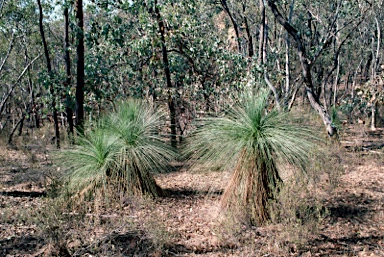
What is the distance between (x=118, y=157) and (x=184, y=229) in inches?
49.4

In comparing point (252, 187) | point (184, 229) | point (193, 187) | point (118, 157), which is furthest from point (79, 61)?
point (252, 187)

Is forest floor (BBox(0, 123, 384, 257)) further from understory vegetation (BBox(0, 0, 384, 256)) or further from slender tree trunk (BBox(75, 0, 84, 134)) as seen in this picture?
slender tree trunk (BBox(75, 0, 84, 134))

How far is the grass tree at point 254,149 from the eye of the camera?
4176 mm

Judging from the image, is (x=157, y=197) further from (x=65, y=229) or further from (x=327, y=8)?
(x=327, y=8)

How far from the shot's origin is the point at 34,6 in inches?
488

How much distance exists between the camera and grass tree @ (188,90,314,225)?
13.7 feet

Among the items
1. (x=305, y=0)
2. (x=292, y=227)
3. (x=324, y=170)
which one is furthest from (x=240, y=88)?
(x=305, y=0)

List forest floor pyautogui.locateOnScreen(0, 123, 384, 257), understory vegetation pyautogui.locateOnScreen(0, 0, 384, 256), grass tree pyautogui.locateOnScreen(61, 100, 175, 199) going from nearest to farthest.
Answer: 1. forest floor pyautogui.locateOnScreen(0, 123, 384, 257)
2. understory vegetation pyautogui.locateOnScreen(0, 0, 384, 256)
3. grass tree pyautogui.locateOnScreen(61, 100, 175, 199)

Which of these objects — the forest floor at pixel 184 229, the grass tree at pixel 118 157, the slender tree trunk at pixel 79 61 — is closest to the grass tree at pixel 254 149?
the forest floor at pixel 184 229

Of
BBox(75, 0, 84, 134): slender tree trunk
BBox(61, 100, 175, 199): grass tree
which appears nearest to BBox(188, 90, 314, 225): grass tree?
BBox(61, 100, 175, 199): grass tree

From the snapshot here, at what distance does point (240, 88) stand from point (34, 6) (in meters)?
8.50

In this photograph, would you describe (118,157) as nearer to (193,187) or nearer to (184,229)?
(184,229)

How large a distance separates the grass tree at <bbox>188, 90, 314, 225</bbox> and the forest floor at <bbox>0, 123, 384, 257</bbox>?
292 millimetres

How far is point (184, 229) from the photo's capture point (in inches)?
182
